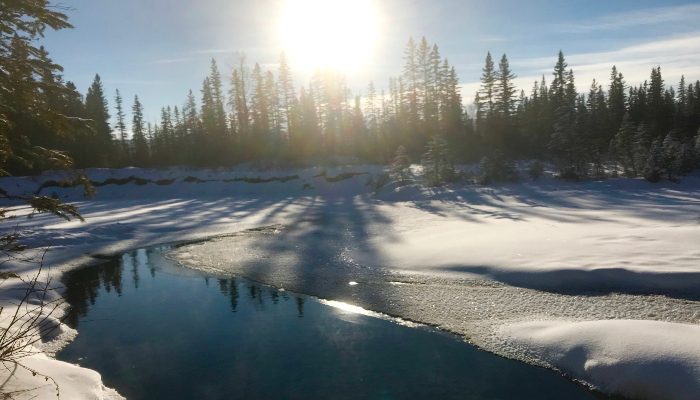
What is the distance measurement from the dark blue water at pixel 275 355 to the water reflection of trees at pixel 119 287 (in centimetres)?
9

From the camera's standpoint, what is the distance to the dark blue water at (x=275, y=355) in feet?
24.8

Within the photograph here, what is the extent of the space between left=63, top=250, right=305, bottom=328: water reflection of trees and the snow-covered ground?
0.77m

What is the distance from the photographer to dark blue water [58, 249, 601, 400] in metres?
7.57

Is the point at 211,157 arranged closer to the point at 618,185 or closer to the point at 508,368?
the point at 618,185

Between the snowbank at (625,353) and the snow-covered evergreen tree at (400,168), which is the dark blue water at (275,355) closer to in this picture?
the snowbank at (625,353)

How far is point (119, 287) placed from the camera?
14.4 meters

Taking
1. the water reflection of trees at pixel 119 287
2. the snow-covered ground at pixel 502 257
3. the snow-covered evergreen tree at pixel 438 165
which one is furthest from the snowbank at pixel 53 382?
the snow-covered evergreen tree at pixel 438 165

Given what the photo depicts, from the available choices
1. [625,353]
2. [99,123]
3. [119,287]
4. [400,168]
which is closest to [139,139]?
[99,123]

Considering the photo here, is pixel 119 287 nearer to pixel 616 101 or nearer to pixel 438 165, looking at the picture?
pixel 438 165

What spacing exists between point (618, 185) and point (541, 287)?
22517mm

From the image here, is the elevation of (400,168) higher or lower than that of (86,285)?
higher

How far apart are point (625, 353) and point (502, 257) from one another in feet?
22.2

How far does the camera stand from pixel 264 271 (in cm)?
1533

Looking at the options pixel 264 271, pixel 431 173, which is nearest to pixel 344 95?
pixel 431 173
